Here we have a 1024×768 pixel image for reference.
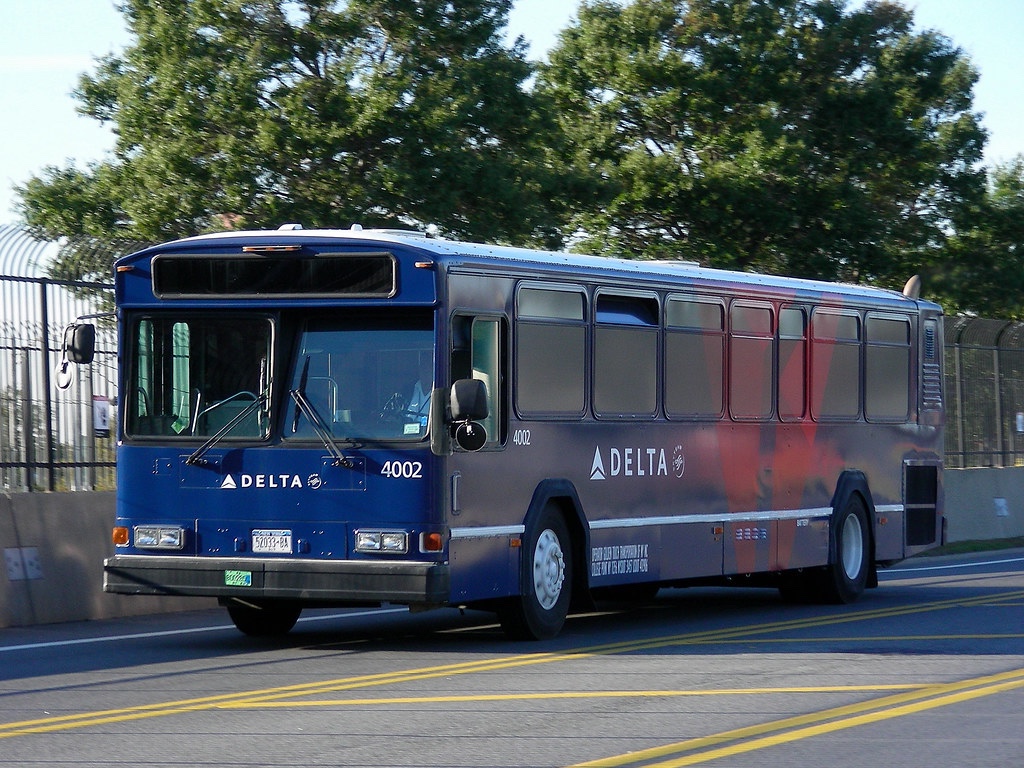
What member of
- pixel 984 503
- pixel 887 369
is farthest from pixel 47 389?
pixel 984 503

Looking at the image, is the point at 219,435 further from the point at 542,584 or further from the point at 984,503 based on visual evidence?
the point at 984,503

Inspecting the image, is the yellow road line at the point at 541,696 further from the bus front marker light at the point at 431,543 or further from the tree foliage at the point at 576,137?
the tree foliage at the point at 576,137

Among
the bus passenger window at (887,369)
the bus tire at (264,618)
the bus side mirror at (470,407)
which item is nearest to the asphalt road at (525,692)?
the bus tire at (264,618)

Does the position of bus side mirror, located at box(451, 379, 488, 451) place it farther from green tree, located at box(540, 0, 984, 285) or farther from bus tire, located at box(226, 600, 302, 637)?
green tree, located at box(540, 0, 984, 285)

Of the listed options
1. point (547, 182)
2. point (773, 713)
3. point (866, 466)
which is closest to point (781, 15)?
point (547, 182)

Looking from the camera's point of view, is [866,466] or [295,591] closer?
[295,591]

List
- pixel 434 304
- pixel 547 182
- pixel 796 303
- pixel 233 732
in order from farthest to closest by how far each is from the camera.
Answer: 1. pixel 547 182
2. pixel 796 303
3. pixel 434 304
4. pixel 233 732

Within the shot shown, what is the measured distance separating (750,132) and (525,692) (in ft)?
93.5

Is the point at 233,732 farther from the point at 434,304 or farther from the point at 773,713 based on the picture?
the point at 434,304

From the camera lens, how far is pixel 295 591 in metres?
12.0

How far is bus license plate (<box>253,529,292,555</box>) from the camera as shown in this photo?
1222cm

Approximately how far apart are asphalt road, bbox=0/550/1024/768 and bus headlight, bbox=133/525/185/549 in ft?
2.55

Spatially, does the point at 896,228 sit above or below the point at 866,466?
above

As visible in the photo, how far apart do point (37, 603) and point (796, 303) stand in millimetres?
7652
